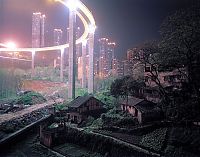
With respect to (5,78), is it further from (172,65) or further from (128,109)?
(172,65)

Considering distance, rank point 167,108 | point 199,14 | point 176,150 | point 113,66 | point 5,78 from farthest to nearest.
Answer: point 113,66 < point 5,78 < point 167,108 < point 199,14 < point 176,150

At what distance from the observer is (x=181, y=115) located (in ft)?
64.2

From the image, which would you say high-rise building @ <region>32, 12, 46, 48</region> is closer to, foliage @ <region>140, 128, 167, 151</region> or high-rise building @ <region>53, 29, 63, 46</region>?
high-rise building @ <region>53, 29, 63, 46</region>

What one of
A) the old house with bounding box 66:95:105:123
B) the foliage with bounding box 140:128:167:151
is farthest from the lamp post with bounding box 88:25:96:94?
the foliage with bounding box 140:128:167:151

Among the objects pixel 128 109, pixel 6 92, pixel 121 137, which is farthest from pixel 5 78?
pixel 121 137

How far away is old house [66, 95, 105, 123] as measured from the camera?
2575 centimetres

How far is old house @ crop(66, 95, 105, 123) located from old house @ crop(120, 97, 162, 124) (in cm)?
460

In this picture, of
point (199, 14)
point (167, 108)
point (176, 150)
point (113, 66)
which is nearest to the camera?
point (176, 150)

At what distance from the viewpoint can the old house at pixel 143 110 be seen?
21484 millimetres

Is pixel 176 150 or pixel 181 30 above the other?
pixel 181 30

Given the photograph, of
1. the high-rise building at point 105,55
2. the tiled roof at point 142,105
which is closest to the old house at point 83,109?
the tiled roof at point 142,105

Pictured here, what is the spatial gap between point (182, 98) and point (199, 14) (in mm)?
7697

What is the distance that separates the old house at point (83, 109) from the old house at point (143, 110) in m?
4.60

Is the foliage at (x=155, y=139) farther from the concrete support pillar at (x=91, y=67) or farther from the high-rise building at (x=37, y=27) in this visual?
the high-rise building at (x=37, y=27)
